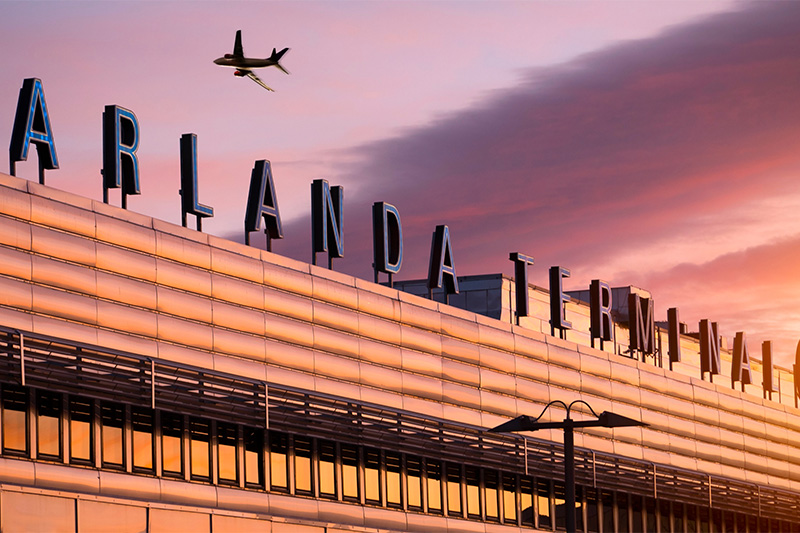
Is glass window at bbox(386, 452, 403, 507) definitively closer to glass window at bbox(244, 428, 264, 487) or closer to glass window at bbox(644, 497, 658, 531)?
glass window at bbox(244, 428, 264, 487)

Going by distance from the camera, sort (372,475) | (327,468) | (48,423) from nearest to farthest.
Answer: (48,423) → (327,468) → (372,475)

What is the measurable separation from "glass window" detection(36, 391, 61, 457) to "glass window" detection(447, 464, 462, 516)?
946 inches

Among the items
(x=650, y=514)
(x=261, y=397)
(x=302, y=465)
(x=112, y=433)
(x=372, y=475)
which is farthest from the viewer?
(x=650, y=514)

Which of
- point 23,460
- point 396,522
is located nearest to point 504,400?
point 396,522

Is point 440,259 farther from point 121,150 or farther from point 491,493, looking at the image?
point 121,150

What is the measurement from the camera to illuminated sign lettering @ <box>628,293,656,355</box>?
82.8m

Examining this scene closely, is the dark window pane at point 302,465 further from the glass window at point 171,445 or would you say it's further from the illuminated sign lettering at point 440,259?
the illuminated sign lettering at point 440,259

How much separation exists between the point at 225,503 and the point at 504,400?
19.8m

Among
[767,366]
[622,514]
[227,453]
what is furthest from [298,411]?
[767,366]

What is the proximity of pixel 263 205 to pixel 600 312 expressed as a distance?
3089 centimetres

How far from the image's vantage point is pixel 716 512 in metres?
90.2

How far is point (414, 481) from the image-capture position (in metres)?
60.9

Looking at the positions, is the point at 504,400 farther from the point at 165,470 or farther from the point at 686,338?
the point at 686,338

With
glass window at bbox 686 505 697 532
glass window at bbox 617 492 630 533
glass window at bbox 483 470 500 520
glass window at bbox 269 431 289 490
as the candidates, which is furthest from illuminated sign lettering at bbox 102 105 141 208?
glass window at bbox 686 505 697 532
